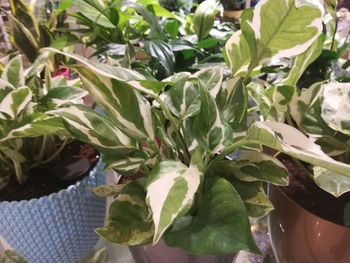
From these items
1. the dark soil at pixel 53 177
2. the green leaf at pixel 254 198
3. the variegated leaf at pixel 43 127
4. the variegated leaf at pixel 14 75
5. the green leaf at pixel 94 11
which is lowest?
the dark soil at pixel 53 177

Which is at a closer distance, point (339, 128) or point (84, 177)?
point (339, 128)

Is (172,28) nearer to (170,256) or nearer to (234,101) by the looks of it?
(234,101)

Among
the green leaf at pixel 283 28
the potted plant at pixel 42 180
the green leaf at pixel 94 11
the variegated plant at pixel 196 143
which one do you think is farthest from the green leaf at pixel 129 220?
the green leaf at pixel 94 11

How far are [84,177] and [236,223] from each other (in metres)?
0.25

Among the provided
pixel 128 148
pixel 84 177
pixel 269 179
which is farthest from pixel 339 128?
pixel 84 177

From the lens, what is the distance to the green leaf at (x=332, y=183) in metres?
0.32

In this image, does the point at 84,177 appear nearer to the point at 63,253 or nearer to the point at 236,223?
the point at 63,253

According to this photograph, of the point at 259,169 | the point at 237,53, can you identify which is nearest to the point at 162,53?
the point at 237,53

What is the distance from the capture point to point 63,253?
0.49 meters

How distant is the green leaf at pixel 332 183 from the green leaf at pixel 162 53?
0.98ft

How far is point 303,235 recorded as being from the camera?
1.31 ft

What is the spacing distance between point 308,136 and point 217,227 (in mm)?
188

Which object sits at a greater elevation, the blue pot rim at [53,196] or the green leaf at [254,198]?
the green leaf at [254,198]

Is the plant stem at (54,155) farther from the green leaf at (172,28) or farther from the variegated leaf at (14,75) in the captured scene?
the green leaf at (172,28)
